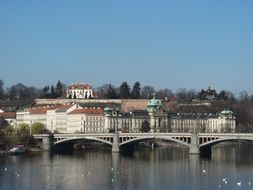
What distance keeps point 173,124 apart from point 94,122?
46.7 ft

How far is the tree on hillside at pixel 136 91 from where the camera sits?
510ft

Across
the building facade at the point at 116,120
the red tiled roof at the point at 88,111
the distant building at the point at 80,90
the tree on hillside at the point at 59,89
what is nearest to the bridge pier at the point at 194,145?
the building facade at the point at 116,120

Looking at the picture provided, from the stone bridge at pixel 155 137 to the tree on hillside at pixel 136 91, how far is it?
57.0 metres

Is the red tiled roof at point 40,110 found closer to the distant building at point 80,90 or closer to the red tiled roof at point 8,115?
the red tiled roof at point 8,115

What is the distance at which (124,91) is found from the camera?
15338 cm

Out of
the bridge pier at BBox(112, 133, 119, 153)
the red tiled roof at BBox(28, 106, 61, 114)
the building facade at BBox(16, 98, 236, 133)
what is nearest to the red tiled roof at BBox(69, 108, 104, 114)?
the building facade at BBox(16, 98, 236, 133)

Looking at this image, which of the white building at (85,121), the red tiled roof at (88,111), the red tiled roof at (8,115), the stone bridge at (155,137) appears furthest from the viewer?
the red tiled roof at (8,115)

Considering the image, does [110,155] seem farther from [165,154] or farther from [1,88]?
[1,88]

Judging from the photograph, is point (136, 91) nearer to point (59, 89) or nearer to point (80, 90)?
point (80, 90)

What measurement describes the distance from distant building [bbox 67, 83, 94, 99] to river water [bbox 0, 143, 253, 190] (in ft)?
218

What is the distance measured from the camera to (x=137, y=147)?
345 feet

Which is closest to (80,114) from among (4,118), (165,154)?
(4,118)

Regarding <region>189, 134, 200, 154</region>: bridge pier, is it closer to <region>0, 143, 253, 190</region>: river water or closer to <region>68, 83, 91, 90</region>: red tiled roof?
<region>0, 143, 253, 190</region>: river water

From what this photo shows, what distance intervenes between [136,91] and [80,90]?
452 inches
